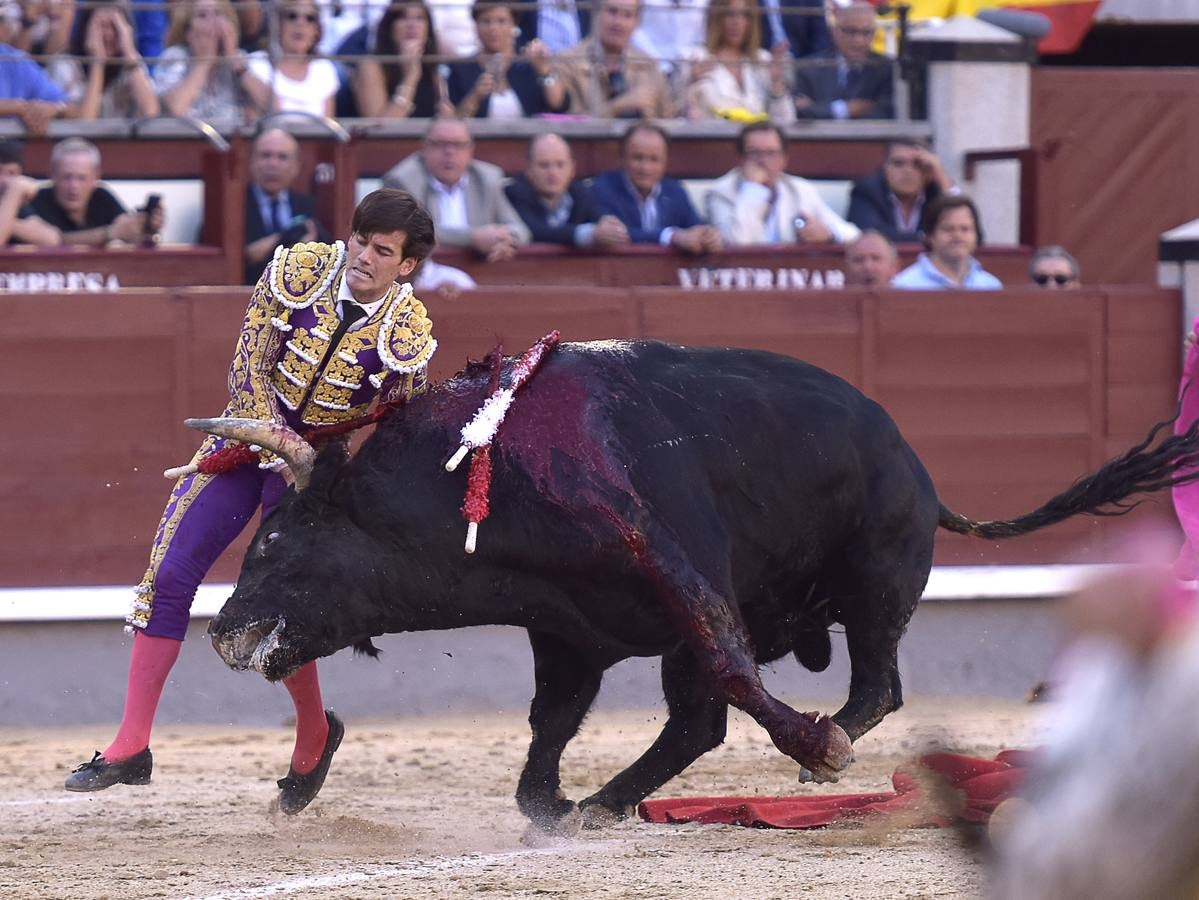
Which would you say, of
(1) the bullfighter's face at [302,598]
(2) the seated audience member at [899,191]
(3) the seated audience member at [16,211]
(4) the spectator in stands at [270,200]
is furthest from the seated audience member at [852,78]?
(1) the bullfighter's face at [302,598]

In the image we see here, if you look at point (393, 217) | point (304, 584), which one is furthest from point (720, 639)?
point (393, 217)

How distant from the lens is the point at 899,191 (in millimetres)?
7504

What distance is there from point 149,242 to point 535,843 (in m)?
3.14

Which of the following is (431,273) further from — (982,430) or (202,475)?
(202,475)

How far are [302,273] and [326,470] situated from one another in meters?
0.42

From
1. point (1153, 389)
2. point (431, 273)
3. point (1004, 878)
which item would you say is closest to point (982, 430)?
point (1153, 389)

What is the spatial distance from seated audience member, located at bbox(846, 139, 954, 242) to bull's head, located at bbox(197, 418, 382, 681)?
4062mm

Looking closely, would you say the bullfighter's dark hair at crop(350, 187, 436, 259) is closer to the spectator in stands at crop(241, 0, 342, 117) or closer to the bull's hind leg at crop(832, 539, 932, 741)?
the bull's hind leg at crop(832, 539, 932, 741)

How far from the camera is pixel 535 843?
161 inches

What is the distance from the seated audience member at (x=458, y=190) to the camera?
662cm

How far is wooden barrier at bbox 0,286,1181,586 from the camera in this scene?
6039mm

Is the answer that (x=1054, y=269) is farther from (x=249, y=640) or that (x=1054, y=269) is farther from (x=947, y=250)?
(x=249, y=640)

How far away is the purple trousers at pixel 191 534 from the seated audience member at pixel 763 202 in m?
3.38

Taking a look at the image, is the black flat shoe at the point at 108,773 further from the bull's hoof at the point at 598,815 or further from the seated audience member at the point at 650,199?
the seated audience member at the point at 650,199
